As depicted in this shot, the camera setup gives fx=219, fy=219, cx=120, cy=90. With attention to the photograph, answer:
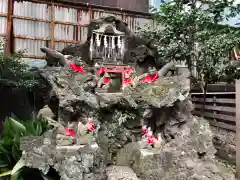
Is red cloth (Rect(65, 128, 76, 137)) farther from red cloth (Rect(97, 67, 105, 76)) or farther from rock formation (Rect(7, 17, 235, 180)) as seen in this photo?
red cloth (Rect(97, 67, 105, 76))

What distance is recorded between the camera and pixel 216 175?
15.0ft

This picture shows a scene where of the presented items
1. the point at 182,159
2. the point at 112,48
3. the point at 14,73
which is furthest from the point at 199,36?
the point at 14,73

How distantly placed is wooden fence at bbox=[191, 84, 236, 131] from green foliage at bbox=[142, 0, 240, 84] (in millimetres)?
585

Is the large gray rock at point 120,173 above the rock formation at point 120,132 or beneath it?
beneath

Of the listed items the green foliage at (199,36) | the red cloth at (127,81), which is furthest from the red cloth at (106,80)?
the green foliage at (199,36)

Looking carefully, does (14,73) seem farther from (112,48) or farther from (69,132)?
(112,48)

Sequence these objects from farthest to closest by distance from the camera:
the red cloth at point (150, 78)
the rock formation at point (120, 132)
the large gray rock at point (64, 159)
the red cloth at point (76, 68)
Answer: the red cloth at point (150, 78) < the red cloth at point (76, 68) < the rock formation at point (120, 132) < the large gray rock at point (64, 159)

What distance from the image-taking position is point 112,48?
663 cm

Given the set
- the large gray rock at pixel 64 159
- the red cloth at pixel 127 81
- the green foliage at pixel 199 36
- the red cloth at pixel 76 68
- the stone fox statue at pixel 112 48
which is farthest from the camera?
the stone fox statue at pixel 112 48

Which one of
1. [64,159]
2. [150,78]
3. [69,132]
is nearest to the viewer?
[64,159]

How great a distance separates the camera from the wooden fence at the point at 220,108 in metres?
6.02

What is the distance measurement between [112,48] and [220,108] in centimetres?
366

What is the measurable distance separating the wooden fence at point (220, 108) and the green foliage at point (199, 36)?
585mm

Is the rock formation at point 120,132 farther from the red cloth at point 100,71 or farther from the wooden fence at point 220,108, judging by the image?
the wooden fence at point 220,108
